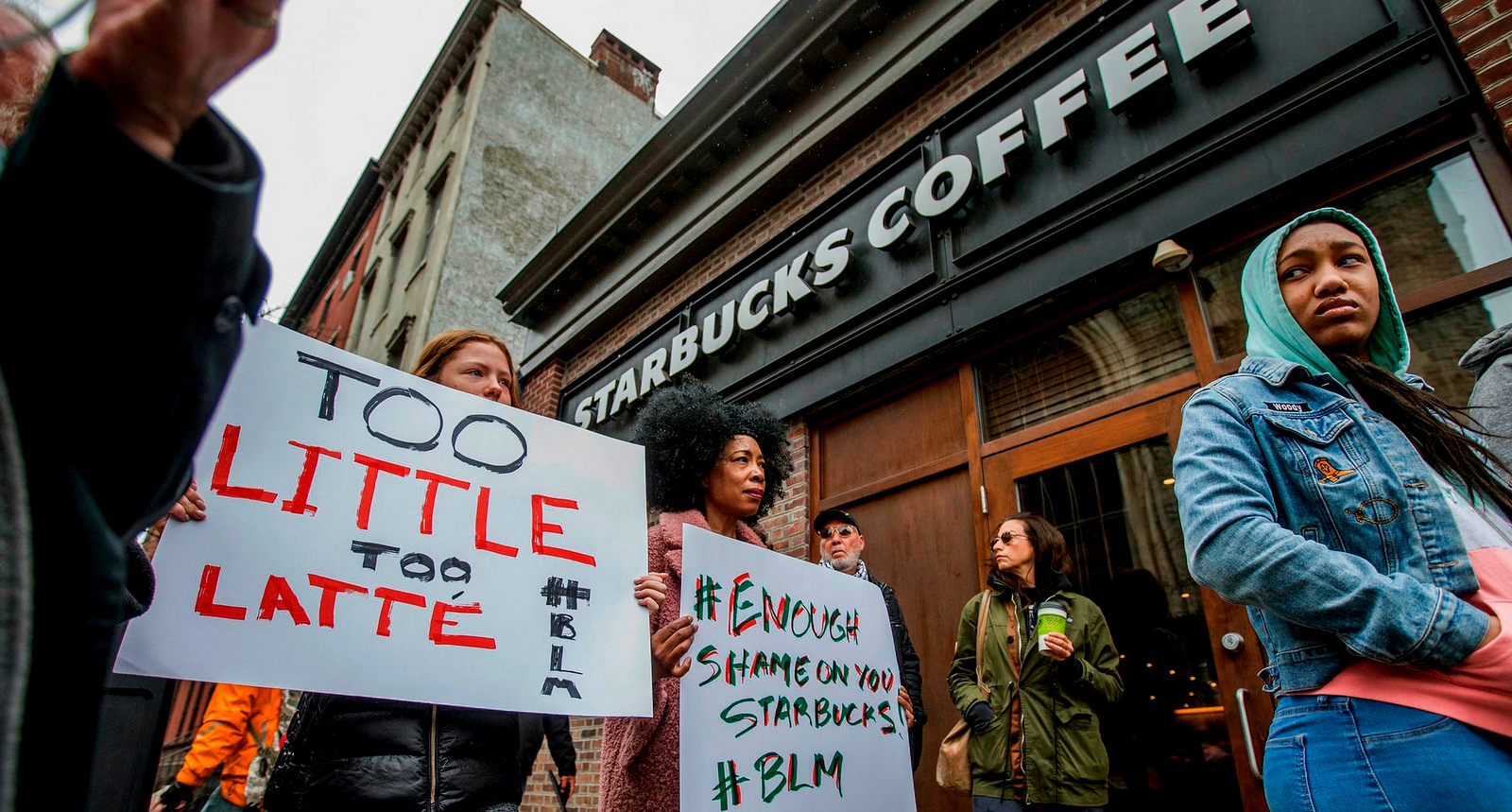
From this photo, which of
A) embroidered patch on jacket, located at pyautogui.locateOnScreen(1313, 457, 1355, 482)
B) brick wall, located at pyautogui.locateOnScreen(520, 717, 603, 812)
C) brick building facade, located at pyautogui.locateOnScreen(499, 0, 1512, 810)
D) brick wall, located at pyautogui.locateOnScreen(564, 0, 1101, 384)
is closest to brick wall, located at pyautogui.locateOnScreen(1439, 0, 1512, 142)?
brick building facade, located at pyautogui.locateOnScreen(499, 0, 1512, 810)

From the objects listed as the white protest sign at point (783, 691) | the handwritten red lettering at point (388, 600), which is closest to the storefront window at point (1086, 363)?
the white protest sign at point (783, 691)

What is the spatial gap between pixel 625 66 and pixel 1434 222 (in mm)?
15165

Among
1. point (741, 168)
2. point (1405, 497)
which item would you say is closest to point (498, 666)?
point (1405, 497)

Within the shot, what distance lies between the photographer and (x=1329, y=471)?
142cm

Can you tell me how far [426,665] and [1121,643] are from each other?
3.17 m

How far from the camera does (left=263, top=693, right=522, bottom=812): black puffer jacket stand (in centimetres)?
153

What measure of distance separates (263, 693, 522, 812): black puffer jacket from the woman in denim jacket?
5.23 feet

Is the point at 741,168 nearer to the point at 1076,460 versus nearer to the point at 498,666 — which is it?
the point at 1076,460

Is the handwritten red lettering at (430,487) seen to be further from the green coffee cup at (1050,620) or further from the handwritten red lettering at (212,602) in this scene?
the green coffee cup at (1050,620)

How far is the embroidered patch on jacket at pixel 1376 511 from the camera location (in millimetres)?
1345

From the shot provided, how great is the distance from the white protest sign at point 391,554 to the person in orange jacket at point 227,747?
2.81m

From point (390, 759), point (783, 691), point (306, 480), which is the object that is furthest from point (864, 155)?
point (390, 759)

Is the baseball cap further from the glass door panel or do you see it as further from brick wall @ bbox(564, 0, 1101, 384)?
brick wall @ bbox(564, 0, 1101, 384)

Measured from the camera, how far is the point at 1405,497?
134 cm
